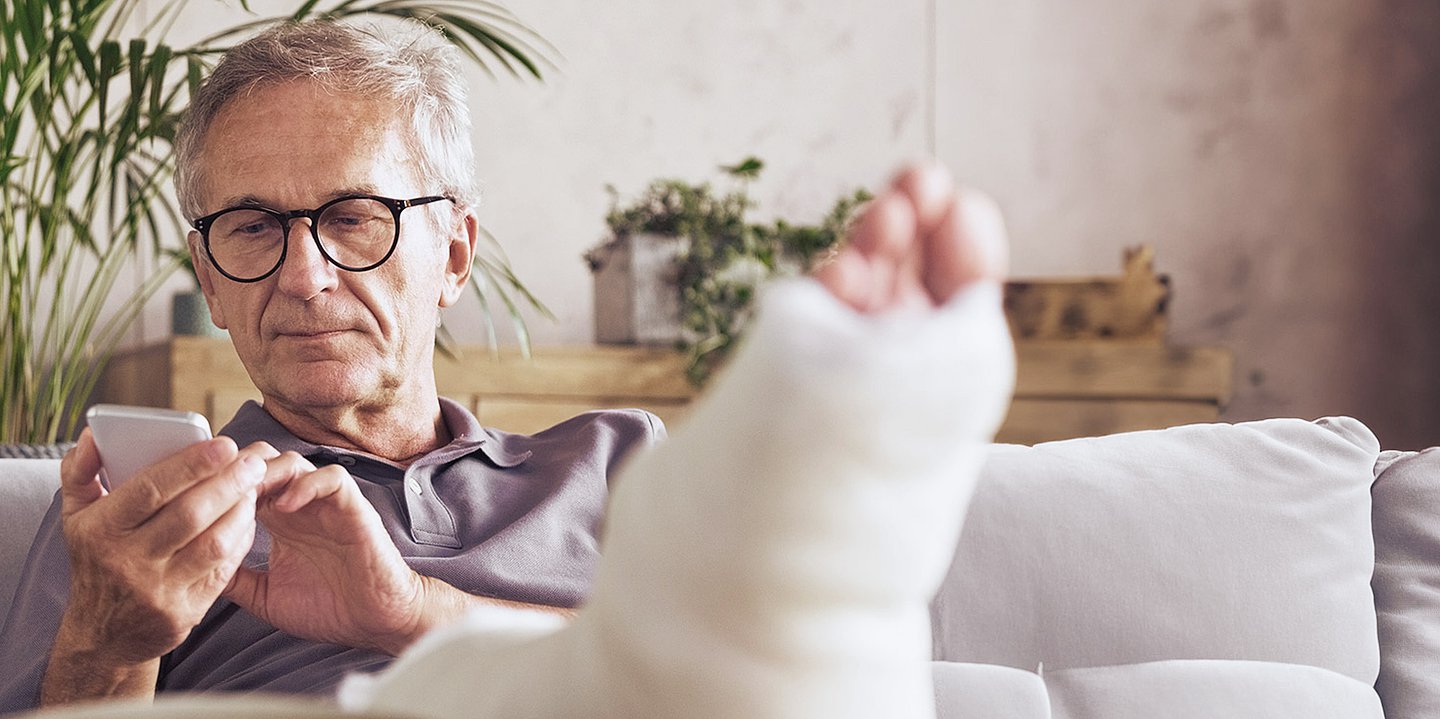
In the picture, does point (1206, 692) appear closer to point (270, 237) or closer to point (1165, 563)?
point (1165, 563)

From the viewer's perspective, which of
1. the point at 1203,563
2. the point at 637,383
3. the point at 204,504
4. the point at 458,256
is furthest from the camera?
the point at 637,383

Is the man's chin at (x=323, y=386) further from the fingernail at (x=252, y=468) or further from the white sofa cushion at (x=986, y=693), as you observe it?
the white sofa cushion at (x=986, y=693)

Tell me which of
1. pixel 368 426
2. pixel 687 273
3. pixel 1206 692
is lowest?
pixel 1206 692

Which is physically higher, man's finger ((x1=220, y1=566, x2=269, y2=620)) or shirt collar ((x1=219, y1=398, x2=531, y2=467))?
shirt collar ((x1=219, y1=398, x2=531, y2=467))

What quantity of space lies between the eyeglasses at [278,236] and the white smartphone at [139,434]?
43 cm

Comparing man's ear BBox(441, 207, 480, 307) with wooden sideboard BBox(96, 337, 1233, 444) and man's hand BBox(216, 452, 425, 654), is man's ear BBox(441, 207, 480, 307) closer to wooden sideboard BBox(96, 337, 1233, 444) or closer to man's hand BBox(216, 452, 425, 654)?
man's hand BBox(216, 452, 425, 654)

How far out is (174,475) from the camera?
82 cm

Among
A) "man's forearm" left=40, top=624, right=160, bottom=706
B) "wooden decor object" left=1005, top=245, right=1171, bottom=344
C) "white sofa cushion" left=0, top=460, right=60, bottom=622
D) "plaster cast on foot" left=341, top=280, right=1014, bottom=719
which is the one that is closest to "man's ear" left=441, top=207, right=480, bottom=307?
"white sofa cushion" left=0, top=460, right=60, bottom=622

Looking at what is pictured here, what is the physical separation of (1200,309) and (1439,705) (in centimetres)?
197

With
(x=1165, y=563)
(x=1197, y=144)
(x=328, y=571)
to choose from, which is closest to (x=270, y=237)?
(x=328, y=571)

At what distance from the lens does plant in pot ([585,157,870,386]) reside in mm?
2424

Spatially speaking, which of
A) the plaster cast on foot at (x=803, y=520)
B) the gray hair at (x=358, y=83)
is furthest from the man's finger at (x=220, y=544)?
the gray hair at (x=358, y=83)

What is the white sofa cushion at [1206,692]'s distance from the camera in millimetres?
1181

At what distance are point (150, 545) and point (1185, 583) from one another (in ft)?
2.99
